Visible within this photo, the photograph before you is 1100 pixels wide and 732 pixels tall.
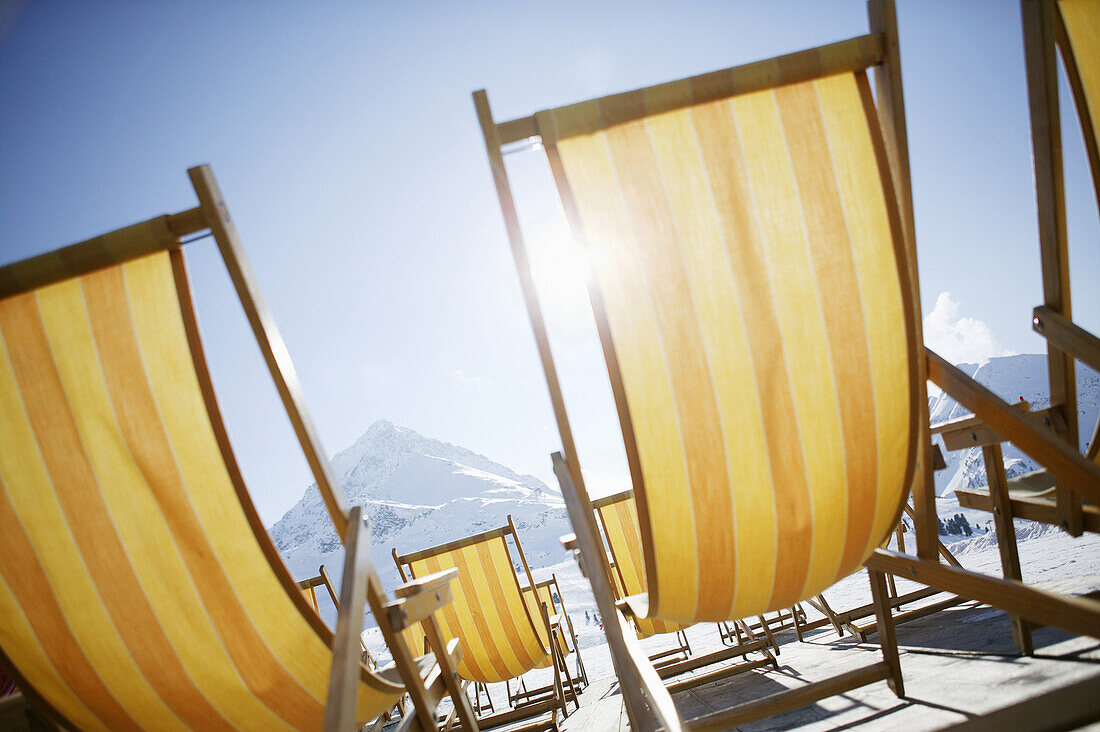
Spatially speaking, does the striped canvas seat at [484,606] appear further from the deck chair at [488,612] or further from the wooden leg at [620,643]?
the wooden leg at [620,643]

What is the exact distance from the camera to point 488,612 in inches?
137

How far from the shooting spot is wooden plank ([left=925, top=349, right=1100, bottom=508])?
0.87m

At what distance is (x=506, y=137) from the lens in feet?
3.28

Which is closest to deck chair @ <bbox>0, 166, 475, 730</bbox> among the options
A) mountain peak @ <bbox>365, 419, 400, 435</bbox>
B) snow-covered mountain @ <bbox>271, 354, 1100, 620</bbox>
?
snow-covered mountain @ <bbox>271, 354, 1100, 620</bbox>

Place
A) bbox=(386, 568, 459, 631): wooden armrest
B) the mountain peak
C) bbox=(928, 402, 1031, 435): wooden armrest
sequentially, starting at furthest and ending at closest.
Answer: the mountain peak, bbox=(928, 402, 1031, 435): wooden armrest, bbox=(386, 568, 459, 631): wooden armrest

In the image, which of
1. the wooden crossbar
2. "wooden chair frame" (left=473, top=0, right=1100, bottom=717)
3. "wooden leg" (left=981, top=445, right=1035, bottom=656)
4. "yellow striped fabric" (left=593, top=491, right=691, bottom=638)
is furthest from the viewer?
"yellow striped fabric" (left=593, top=491, right=691, bottom=638)

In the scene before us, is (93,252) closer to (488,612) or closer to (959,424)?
(959,424)

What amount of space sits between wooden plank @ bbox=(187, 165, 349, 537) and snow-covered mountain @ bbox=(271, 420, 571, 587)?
247ft

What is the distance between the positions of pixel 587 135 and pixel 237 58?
10454 mm

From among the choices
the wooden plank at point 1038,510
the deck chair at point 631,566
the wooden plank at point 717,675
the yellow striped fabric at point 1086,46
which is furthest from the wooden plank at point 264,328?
the deck chair at point 631,566

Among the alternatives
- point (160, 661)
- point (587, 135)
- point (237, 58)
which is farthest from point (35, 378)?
point (237, 58)

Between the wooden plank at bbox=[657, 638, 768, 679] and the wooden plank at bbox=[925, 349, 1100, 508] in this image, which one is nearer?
the wooden plank at bbox=[925, 349, 1100, 508]

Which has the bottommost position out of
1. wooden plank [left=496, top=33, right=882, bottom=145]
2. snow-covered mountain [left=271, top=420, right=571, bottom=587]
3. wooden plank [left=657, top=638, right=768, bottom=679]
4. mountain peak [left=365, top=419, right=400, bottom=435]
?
snow-covered mountain [left=271, top=420, right=571, bottom=587]

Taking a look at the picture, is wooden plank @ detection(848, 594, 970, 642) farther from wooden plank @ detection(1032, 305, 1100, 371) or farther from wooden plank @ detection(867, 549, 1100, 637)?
wooden plank @ detection(1032, 305, 1100, 371)
